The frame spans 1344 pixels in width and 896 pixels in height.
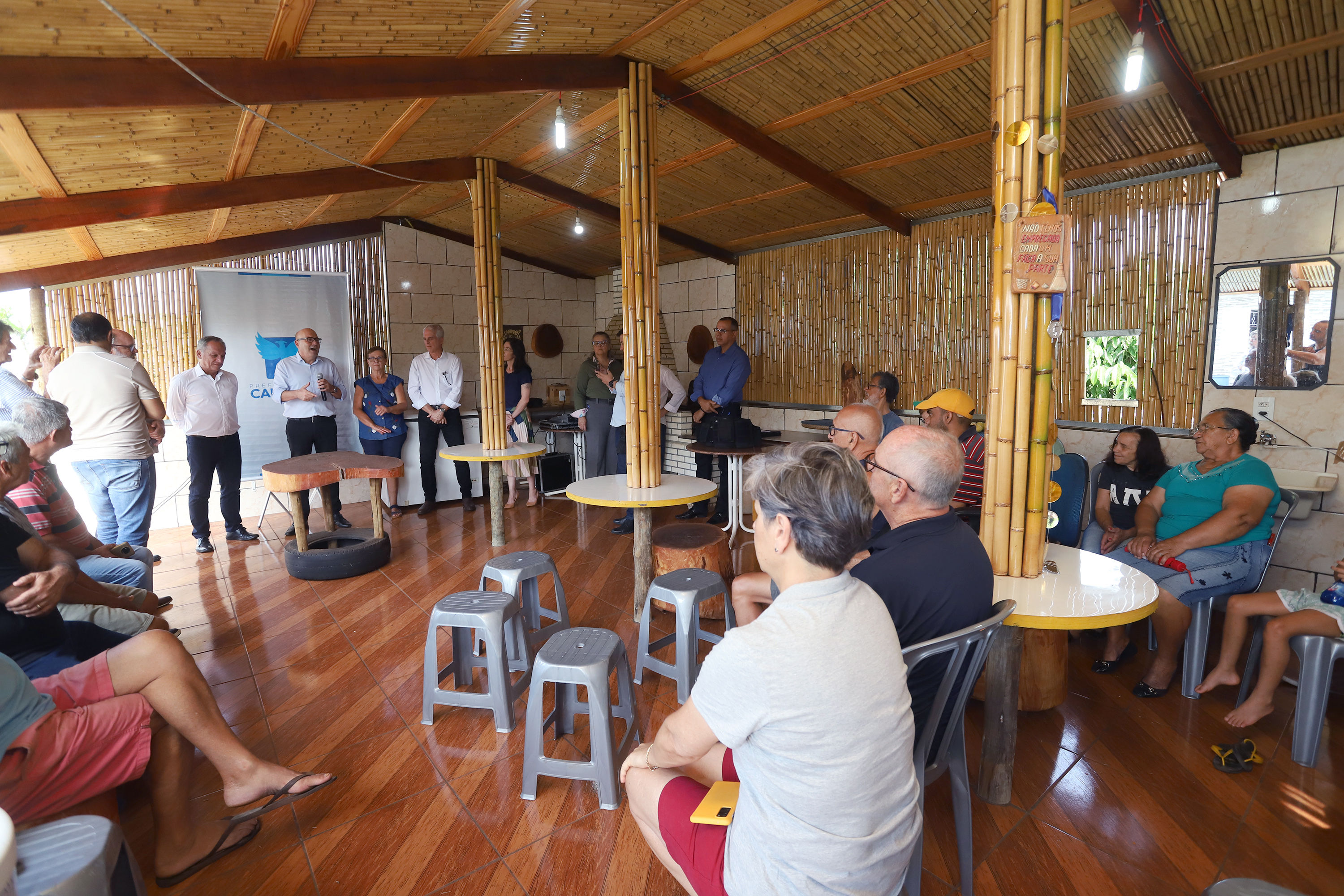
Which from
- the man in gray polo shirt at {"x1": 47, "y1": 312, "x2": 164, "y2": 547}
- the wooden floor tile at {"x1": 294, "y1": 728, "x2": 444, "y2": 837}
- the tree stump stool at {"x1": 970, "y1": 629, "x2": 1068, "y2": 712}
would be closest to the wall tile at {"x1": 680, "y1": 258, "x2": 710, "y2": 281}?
the man in gray polo shirt at {"x1": 47, "y1": 312, "x2": 164, "y2": 547}

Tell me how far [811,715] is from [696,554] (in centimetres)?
260

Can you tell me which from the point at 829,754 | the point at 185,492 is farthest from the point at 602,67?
the point at 185,492

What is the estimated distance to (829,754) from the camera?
1190 mm

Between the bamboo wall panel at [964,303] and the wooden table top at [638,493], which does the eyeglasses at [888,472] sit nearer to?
the bamboo wall panel at [964,303]

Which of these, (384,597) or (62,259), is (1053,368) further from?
(62,259)

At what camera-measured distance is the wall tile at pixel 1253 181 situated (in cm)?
390

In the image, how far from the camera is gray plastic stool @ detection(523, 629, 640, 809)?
87.1 inches

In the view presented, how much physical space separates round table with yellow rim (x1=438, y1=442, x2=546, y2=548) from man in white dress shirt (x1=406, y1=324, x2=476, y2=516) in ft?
4.56

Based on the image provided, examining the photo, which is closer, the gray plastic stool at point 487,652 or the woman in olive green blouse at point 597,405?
the gray plastic stool at point 487,652

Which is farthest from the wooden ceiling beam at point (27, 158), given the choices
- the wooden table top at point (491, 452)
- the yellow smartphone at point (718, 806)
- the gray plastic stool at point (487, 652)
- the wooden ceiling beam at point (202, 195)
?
the yellow smartphone at point (718, 806)

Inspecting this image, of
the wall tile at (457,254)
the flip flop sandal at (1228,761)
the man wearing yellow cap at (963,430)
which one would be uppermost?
the wall tile at (457,254)

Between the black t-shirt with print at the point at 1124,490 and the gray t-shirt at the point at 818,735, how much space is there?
323cm

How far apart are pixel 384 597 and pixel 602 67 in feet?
11.9

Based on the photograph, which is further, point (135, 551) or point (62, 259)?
point (62, 259)
